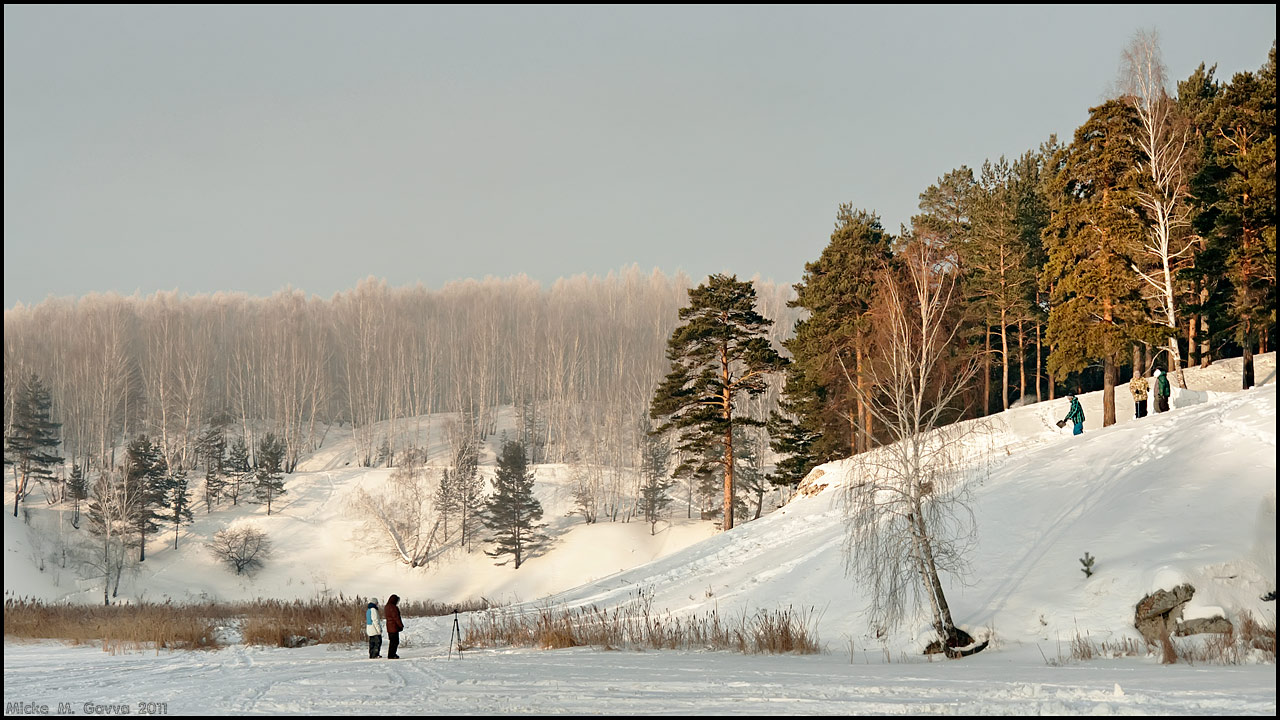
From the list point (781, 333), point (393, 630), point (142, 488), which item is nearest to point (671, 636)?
point (393, 630)

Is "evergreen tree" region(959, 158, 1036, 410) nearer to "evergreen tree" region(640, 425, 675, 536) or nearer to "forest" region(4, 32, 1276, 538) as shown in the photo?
"forest" region(4, 32, 1276, 538)

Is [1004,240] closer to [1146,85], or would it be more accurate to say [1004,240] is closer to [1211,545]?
[1146,85]

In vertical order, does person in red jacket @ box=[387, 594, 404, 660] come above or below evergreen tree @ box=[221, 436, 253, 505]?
below

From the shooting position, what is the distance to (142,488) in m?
57.7

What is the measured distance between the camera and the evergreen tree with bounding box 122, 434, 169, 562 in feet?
188

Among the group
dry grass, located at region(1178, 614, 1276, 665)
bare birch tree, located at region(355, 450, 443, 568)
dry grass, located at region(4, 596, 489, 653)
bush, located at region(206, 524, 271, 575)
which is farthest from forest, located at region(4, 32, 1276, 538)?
dry grass, located at region(4, 596, 489, 653)

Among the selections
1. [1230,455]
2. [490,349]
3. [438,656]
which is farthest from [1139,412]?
[490,349]

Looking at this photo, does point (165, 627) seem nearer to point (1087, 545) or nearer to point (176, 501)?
point (1087, 545)

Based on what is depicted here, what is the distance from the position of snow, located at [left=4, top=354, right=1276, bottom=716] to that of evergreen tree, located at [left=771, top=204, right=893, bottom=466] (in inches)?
272

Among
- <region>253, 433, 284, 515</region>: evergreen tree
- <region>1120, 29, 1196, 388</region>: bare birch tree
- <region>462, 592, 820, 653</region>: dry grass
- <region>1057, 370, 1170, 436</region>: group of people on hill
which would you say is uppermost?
<region>1120, 29, 1196, 388</region>: bare birch tree

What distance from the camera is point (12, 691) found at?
12.0 meters

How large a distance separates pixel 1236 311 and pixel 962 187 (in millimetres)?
26631

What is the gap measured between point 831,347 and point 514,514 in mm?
26025

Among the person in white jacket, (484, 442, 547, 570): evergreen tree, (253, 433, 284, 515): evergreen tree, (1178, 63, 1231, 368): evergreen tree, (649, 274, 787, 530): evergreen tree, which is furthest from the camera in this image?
(253, 433, 284, 515): evergreen tree
